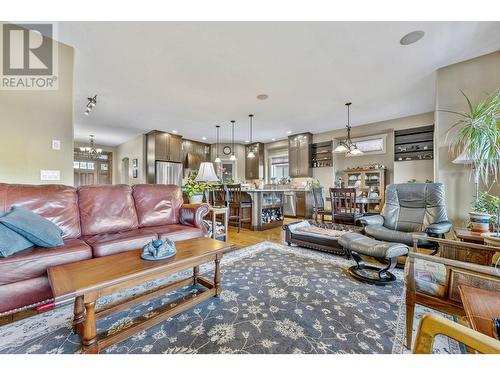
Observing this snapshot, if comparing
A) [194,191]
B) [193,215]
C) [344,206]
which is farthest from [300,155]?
[193,215]

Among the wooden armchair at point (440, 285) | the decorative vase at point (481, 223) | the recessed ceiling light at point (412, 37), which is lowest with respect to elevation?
the wooden armchair at point (440, 285)

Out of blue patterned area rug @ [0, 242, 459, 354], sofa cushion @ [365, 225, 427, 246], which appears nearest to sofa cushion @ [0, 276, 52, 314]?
blue patterned area rug @ [0, 242, 459, 354]

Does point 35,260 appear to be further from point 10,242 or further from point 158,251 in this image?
point 158,251

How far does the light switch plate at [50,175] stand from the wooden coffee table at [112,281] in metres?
1.88

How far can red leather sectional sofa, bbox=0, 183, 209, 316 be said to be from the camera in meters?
1.48

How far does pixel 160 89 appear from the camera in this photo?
3604mm

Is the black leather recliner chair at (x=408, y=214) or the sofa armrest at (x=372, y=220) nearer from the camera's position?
the black leather recliner chair at (x=408, y=214)

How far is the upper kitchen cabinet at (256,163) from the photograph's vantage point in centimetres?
782

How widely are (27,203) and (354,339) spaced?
9.60ft

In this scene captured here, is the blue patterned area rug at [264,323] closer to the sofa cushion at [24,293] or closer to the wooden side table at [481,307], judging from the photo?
the sofa cushion at [24,293]

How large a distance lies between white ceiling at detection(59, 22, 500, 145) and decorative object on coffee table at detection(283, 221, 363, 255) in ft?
7.71

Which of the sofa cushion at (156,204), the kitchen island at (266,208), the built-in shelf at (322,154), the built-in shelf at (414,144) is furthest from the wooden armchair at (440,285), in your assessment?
the built-in shelf at (322,154)

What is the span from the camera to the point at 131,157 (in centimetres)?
748

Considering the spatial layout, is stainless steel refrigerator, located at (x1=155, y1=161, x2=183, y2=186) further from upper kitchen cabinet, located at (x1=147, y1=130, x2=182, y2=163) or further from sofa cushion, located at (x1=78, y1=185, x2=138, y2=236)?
sofa cushion, located at (x1=78, y1=185, x2=138, y2=236)
